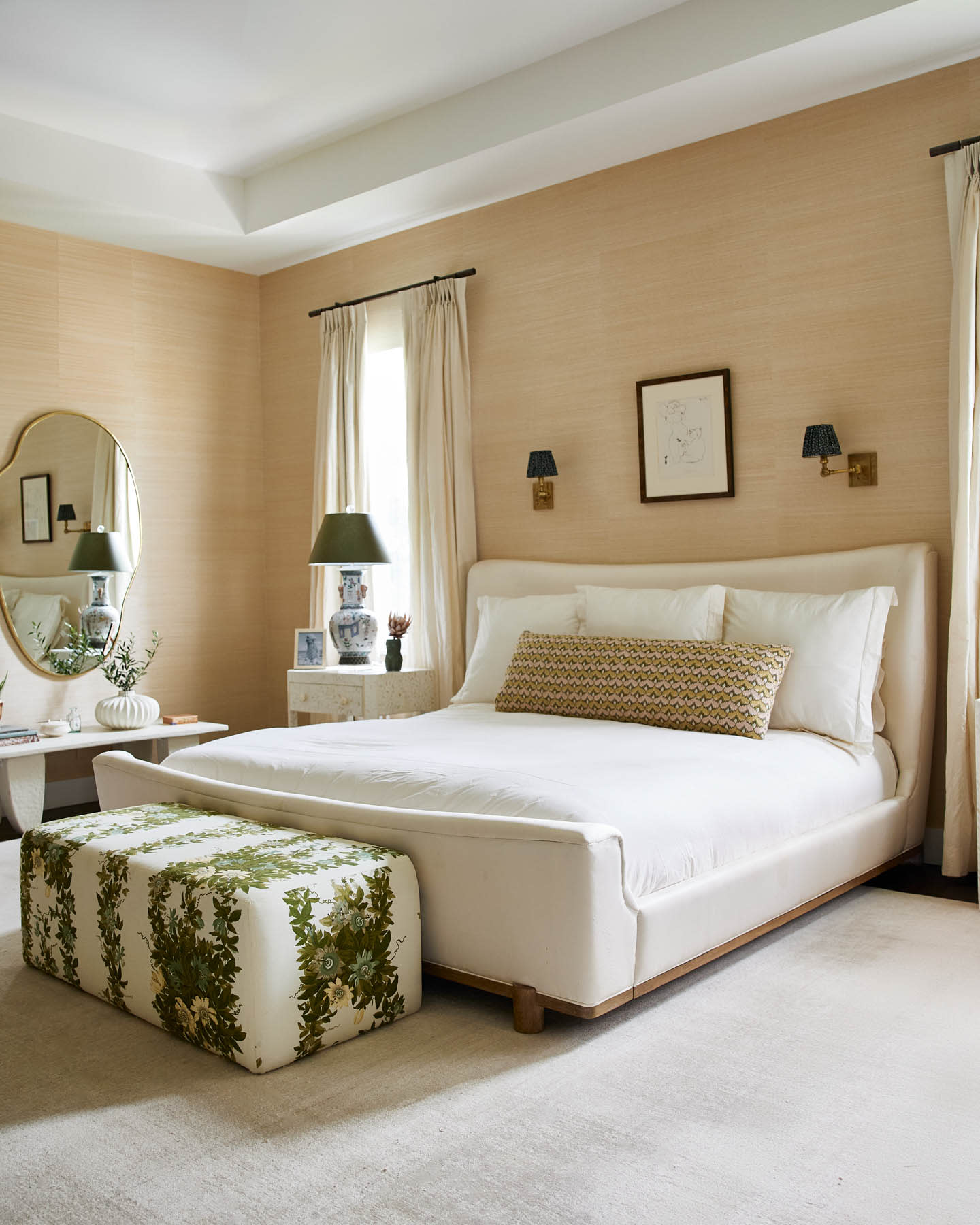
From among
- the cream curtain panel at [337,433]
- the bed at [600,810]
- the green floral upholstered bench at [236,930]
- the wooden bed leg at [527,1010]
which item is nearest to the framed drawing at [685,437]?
the bed at [600,810]

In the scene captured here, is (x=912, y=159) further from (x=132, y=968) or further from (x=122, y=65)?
A: (x=132, y=968)

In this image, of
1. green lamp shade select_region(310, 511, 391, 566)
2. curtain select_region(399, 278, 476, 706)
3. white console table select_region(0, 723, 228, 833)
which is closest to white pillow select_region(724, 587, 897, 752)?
curtain select_region(399, 278, 476, 706)

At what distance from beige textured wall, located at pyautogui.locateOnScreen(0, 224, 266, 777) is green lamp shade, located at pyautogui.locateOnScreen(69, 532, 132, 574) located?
0.62ft

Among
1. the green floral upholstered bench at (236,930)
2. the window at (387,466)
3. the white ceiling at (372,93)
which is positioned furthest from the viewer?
the window at (387,466)

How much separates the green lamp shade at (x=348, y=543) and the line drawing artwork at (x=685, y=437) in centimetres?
139

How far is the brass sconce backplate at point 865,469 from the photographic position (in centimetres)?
381

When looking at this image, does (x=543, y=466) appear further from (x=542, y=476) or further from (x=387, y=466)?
(x=387, y=466)

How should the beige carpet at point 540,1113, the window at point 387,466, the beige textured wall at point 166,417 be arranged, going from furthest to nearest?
the window at point 387,466 < the beige textured wall at point 166,417 < the beige carpet at point 540,1113

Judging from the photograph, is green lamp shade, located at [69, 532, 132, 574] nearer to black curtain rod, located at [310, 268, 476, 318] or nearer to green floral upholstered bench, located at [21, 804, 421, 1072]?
black curtain rod, located at [310, 268, 476, 318]

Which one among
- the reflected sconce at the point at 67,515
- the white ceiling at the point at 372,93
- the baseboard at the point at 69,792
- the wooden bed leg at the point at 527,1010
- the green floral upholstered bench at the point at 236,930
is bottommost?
the baseboard at the point at 69,792

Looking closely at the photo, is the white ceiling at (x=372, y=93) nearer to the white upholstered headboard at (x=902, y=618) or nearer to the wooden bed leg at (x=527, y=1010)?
the white upholstered headboard at (x=902, y=618)

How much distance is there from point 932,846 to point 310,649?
2945 mm

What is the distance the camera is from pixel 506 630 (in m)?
4.33

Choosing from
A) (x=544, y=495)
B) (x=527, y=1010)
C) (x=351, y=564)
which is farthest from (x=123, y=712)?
(x=527, y=1010)
